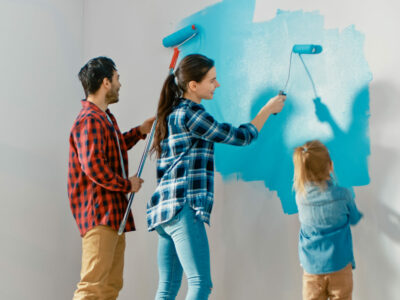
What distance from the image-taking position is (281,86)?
166 cm

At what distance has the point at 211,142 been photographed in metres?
1.47

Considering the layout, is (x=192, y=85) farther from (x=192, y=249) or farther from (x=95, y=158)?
(x=192, y=249)

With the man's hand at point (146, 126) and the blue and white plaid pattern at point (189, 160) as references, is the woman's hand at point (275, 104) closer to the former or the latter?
the blue and white plaid pattern at point (189, 160)

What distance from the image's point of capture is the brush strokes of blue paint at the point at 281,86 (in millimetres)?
1491

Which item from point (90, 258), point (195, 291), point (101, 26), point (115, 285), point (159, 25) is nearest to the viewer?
point (195, 291)

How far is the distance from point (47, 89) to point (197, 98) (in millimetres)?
868

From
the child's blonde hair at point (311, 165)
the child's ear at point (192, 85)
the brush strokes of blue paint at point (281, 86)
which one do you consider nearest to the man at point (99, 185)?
the child's ear at point (192, 85)

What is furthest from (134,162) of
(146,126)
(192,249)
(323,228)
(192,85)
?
(323,228)

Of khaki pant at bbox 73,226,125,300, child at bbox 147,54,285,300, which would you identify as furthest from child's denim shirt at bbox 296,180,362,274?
khaki pant at bbox 73,226,125,300

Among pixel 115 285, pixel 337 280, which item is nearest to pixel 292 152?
pixel 337 280

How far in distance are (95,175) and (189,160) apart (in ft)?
0.96

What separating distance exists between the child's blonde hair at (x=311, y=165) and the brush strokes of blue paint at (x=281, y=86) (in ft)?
0.15

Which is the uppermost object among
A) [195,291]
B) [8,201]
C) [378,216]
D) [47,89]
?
[47,89]

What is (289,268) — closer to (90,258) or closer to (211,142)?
(211,142)
